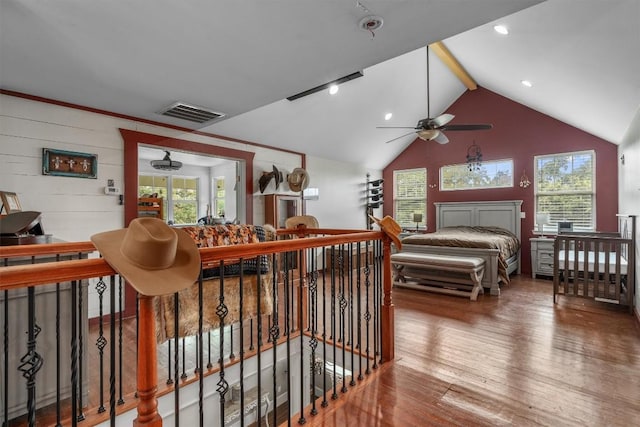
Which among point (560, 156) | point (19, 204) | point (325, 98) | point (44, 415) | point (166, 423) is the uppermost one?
point (325, 98)

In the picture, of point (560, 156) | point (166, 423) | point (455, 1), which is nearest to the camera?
point (455, 1)

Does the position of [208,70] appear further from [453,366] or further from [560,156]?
[560,156]

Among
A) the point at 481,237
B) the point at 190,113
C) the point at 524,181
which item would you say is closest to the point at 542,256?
the point at 481,237

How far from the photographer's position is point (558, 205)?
5.84 metres

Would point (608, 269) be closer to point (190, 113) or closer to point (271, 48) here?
point (271, 48)

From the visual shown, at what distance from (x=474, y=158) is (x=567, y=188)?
1.73 metres

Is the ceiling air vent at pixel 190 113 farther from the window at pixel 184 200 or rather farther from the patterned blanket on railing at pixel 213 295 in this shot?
the window at pixel 184 200

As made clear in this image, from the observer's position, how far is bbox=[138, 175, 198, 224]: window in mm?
7527

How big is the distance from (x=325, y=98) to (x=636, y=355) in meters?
4.48

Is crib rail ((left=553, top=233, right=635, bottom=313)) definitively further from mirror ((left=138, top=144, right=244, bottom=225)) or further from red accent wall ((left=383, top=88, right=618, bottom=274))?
mirror ((left=138, top=144, right=244, bottom=225))

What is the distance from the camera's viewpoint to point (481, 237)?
17.1 ft

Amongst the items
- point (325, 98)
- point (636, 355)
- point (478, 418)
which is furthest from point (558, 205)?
point (478, 418)

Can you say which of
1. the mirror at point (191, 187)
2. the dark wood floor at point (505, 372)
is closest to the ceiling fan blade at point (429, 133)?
the dark wood floor at point (505, 372)

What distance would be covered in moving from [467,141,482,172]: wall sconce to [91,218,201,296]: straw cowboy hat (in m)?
6.86
